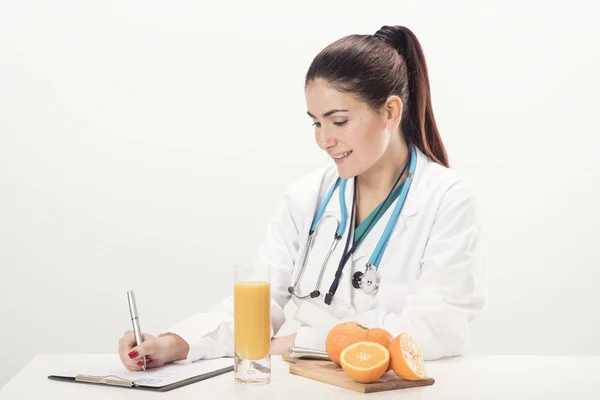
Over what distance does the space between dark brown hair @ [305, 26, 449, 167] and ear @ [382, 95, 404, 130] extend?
0.06 ft

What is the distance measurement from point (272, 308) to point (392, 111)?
67cm

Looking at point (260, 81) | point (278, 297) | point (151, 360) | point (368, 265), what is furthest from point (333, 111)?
point (260, 81)

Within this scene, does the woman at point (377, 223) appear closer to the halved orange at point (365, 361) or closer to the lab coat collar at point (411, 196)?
the lab coat collar at point (411, 196)

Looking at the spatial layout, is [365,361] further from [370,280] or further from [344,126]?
[344,126]

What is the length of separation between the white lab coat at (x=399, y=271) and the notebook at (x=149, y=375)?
108mm

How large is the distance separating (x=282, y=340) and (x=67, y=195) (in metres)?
2.10

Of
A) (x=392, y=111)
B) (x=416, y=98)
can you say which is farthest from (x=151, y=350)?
(x=416, y=98)

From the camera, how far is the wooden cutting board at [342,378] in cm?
161

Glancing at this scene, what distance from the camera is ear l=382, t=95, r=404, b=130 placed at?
236 centimetres

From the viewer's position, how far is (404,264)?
2.31 m

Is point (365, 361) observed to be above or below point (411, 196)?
below

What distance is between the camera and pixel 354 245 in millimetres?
2410

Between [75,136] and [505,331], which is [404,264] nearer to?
[505,331]

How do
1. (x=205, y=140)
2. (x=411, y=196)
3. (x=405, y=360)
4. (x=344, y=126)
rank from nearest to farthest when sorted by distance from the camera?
(x=405, y=360), (x=344, y=126), (x=411, y=196), (x=205, y=140)
